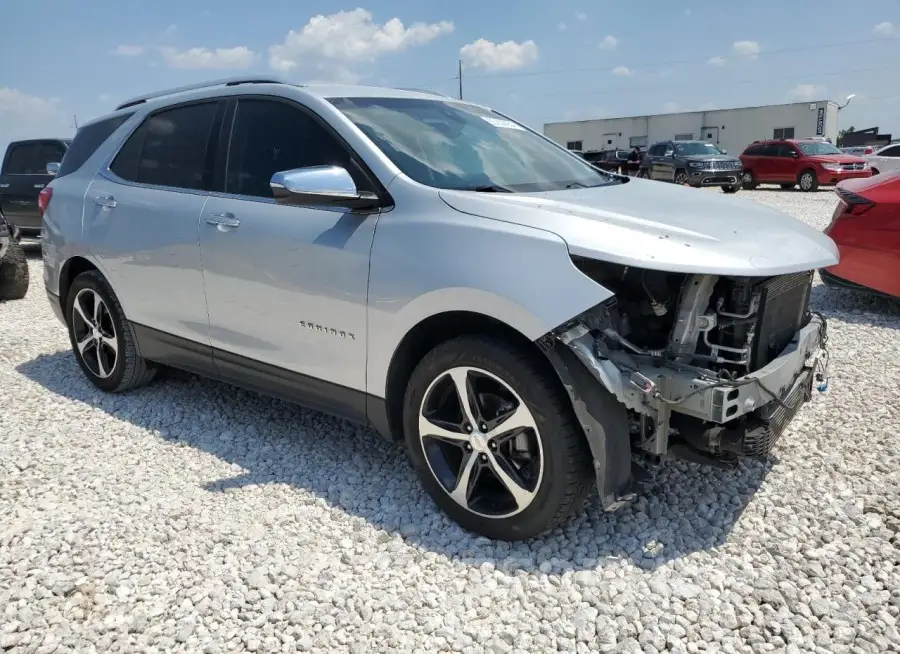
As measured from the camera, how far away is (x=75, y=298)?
4.86 metres

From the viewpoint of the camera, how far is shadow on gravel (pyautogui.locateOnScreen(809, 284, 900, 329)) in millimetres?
6113

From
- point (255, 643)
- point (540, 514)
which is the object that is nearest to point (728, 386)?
point (540, 514)

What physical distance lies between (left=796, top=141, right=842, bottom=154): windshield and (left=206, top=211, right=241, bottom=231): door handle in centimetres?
2337

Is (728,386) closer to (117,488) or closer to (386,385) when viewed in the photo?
(386,385)

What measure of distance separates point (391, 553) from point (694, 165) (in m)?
22.1

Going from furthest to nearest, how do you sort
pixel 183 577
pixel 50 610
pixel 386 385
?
1. pixel 386 385
2. pixel 183 577
3. pixel 50 610

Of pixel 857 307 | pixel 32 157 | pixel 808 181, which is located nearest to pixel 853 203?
pixel 857 307

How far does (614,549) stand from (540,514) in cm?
37

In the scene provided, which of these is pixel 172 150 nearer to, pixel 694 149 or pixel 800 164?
pixel 694 149

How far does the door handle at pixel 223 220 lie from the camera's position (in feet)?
11.9

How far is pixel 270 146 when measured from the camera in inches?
144

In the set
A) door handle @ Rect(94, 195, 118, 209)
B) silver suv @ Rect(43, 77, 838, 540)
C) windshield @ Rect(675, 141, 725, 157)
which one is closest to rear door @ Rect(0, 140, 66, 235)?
door handle @ Rect(94, 195, 118, 209)

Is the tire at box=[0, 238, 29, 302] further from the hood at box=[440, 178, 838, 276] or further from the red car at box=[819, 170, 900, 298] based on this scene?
the red car at box=[819, 170, 900, 298]

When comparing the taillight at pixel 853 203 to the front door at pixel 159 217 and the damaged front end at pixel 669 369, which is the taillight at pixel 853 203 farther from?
the front door at pixel 159 217
